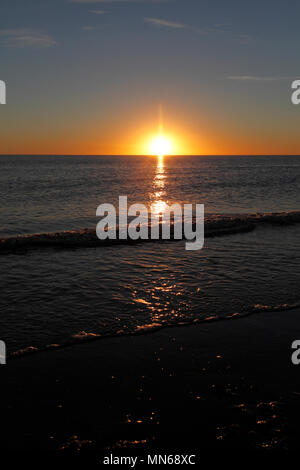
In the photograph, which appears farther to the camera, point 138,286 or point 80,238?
point 80,238

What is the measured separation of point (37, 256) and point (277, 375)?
37.4 feet

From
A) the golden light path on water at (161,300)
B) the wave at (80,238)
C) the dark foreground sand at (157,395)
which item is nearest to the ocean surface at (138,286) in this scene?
the golden light path on water at (161,300)

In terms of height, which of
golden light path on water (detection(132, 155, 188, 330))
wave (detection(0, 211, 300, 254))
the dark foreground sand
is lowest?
the dark foreground sand

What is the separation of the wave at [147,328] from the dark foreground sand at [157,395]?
0.17 metres

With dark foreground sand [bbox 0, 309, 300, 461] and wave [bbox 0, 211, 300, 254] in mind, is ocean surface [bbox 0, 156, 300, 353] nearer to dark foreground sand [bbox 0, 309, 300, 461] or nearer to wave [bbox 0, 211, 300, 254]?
dark foreground sand [bbox 0, 309, 300, 461]

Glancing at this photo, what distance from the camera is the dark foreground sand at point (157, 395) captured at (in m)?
4.91

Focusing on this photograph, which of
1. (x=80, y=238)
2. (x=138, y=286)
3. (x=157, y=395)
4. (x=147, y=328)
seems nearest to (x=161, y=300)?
(x=138, y=286)

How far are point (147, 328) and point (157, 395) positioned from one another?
239 cm

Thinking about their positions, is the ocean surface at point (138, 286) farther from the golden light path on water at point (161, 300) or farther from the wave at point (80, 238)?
the wave at point (80, 238)

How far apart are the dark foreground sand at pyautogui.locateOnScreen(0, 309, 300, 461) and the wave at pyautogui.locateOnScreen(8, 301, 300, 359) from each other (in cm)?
17

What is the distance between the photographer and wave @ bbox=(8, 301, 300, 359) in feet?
23.5

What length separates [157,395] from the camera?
5.79m

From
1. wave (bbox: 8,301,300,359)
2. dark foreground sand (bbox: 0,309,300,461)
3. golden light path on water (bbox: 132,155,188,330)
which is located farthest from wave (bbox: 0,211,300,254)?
dark foreground sand (bbox: 0,309,300,461)

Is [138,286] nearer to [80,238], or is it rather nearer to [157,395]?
[157,395]
